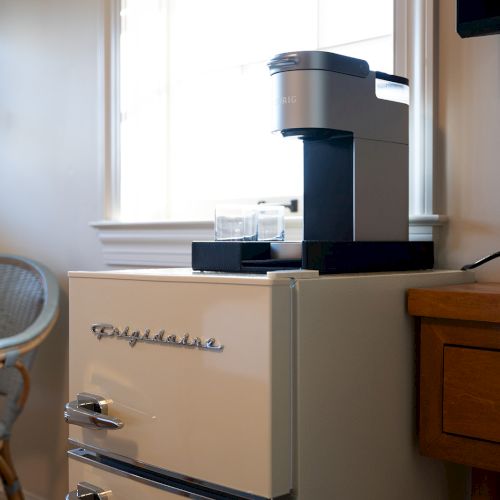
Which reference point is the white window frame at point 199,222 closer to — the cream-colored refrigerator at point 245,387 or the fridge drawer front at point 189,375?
the cream-colored refrigerator at point 245,387

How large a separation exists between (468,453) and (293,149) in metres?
0.99

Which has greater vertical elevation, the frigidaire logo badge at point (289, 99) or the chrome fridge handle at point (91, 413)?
the frigidaire logo badge at point (289, 99)

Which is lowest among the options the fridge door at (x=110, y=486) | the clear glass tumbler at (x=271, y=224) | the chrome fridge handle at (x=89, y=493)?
the chrome fridge handle at (x=89, y=493)

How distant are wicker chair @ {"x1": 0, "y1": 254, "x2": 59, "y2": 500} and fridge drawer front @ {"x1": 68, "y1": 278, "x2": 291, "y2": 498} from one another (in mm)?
788

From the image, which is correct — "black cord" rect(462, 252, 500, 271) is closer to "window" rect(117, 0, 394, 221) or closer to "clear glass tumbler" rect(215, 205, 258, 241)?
"clear glass tumbler" rect(215, 205, 258, 241)

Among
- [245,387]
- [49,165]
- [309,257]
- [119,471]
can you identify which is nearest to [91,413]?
[119,471]

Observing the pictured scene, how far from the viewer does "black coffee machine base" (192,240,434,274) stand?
1115 mm

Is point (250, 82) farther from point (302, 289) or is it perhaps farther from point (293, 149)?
point (302, 289)

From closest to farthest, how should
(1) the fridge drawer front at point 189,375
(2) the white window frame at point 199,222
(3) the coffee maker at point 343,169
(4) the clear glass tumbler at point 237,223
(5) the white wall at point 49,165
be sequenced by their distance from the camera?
(1) the fridge drawer front at point 189,375, (3) the coffee maker at point 343,169, (4) the clear glass tumbler at point 237,223, (2) the white window frame at point 199,222, (5) the white wall at point 49,165

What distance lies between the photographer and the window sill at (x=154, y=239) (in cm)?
191

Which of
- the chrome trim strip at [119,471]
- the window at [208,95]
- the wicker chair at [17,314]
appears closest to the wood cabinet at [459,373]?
the chrome trim strip at [119,471]

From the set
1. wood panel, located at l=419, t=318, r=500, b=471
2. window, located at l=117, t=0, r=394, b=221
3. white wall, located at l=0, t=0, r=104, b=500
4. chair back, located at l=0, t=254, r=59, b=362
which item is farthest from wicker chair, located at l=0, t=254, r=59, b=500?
wood panel, located at l=419, t=318, r=500, b=471

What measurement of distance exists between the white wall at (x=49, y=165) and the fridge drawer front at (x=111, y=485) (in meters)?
1.10

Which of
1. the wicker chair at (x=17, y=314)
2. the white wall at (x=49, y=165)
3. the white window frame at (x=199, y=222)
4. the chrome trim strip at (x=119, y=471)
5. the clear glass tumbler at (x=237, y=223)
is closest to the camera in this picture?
the chrome trim strip at (x=119, y=471)
